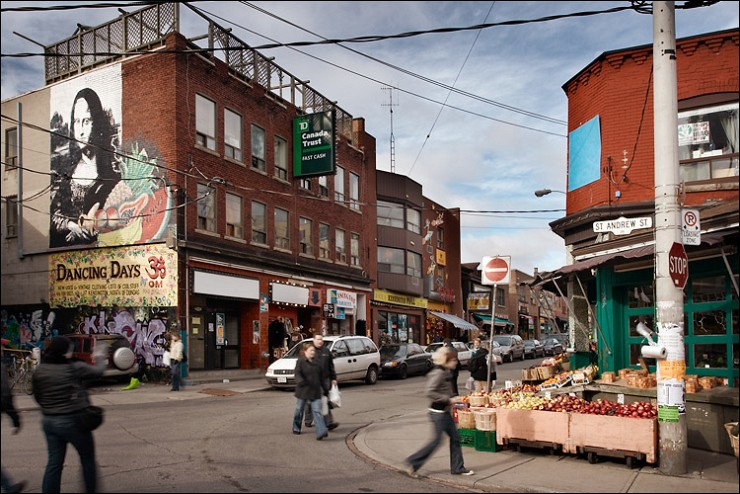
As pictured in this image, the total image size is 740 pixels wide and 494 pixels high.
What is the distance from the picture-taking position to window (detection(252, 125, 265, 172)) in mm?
27547

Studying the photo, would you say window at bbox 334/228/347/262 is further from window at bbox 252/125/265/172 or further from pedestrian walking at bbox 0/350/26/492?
pedestrian walking at bbox 0/350/26/492

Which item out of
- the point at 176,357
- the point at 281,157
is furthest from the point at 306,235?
the point at 176,357

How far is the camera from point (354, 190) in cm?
3609

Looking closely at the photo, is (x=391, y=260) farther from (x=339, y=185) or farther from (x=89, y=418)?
(x=89, y=418)

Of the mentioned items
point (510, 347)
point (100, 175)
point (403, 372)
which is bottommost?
point (510, 347)

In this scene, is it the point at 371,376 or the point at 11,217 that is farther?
the point at 11,217

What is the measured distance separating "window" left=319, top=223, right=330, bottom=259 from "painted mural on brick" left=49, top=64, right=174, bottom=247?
10.4 m

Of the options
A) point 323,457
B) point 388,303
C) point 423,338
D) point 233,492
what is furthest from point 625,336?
point 423,338

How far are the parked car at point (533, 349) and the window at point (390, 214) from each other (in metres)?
11.0

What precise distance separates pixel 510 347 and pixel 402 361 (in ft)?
49.5

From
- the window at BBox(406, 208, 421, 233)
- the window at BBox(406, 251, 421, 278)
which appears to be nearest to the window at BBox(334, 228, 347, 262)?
the window at BBox(406, 251, 421, 278)

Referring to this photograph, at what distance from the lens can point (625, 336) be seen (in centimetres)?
1283

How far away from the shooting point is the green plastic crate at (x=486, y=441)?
9.98 m

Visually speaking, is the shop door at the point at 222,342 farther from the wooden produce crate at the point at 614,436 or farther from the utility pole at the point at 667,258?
the utility pole at the point at 667,258
